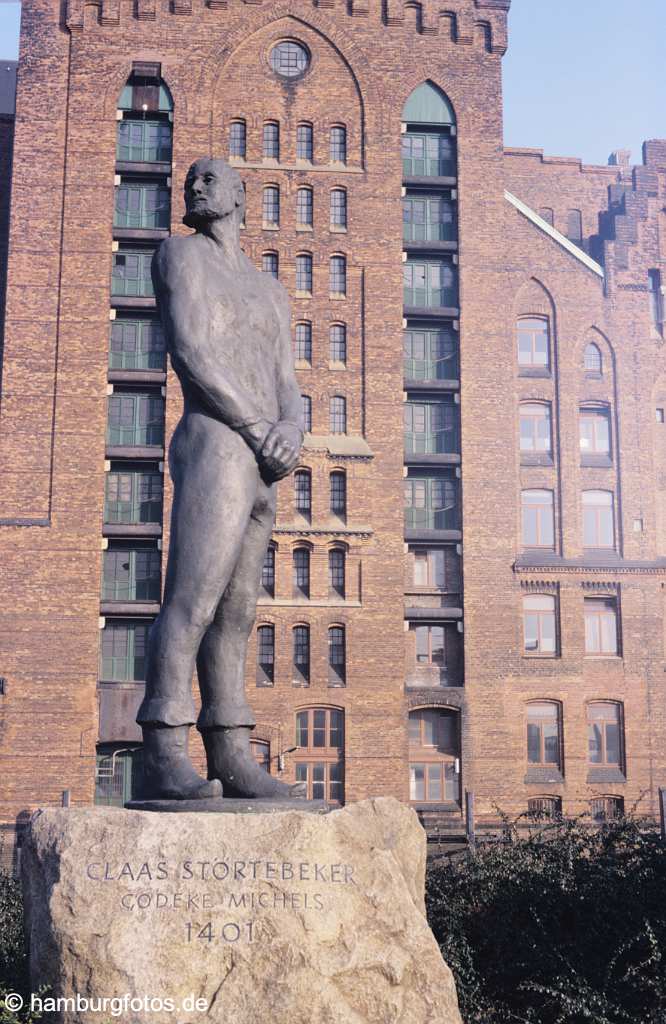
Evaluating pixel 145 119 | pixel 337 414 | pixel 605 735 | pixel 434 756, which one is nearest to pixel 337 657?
pixel 434 756

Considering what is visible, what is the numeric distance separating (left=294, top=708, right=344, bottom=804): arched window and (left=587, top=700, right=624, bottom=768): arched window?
9.09m

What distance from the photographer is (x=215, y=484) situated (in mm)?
7531

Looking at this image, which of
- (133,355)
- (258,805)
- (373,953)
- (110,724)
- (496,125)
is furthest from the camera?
(496,125)

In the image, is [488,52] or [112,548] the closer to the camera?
[112,548]

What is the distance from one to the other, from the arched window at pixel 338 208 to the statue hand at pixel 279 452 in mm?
39587

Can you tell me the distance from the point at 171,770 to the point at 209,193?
11.8ft

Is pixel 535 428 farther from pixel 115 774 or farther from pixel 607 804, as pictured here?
pixel 115 774

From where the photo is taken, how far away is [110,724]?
41.3 m

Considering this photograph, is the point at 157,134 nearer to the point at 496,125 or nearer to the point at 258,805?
the point at 496,125

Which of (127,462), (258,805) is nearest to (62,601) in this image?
(127,462)

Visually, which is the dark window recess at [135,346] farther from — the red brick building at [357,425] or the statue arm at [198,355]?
the statue arm at [198,355]

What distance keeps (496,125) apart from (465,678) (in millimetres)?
20558

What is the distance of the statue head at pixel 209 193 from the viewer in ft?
26.5

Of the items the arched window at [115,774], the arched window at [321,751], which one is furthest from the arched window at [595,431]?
the arched window at [115,774]
